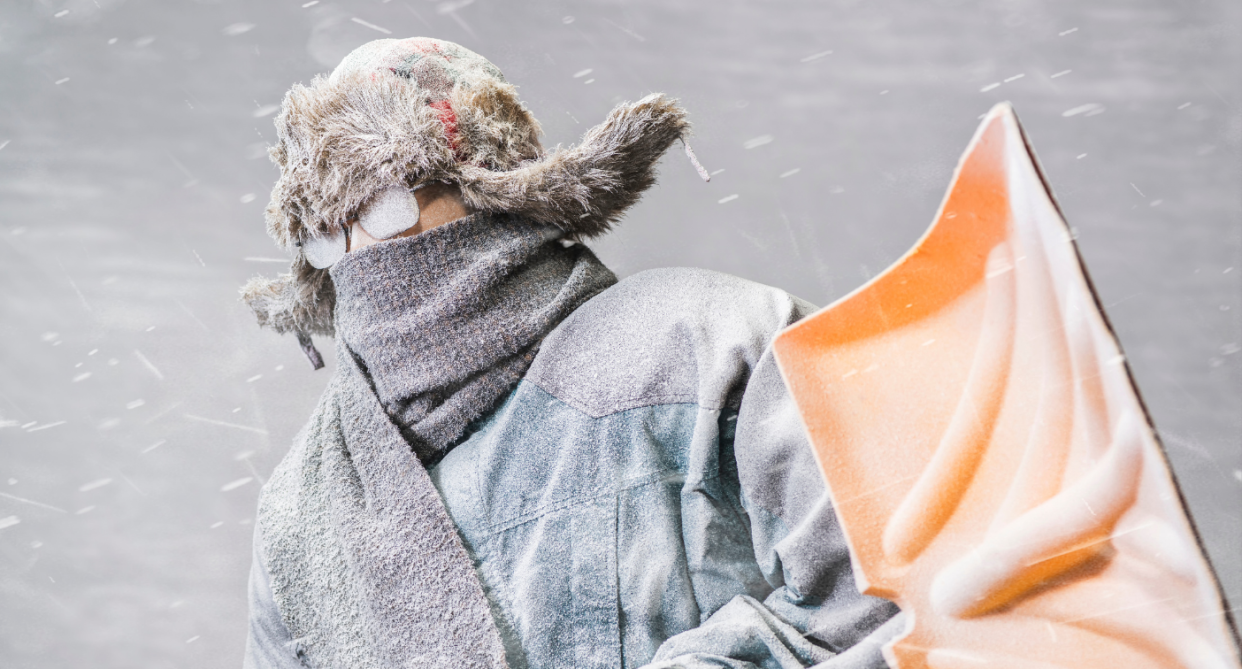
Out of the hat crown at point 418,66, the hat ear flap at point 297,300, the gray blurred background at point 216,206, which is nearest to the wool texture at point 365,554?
the hat ear flap at point 297,300

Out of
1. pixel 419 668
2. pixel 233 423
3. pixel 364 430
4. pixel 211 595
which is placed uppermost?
pixel 364 430

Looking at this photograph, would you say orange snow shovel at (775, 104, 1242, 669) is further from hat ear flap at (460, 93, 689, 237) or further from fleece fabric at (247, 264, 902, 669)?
hat ear flap at (460, 93, 689, 237)

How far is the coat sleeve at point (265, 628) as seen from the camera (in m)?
1.00

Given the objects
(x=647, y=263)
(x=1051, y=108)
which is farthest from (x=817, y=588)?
(x=647, y=263)

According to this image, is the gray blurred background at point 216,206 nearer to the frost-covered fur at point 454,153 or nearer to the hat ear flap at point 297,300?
the frost-covered fur at point 454,153

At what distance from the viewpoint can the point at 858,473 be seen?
1.99 feet

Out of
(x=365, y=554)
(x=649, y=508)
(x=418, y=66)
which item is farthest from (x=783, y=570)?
(x=418, y=66)

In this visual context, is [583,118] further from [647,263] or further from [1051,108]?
[1051,108]

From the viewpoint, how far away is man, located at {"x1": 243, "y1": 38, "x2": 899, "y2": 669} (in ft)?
2.47

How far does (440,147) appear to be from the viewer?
3.14 ft

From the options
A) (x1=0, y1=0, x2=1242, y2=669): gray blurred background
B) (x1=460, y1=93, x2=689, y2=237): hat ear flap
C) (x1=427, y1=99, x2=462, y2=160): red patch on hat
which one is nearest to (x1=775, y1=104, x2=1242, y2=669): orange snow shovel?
(x1=460, y1=93, x2=689, y2=237): hat ear flap

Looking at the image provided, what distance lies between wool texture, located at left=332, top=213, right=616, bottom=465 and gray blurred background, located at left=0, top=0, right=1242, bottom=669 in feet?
1.53

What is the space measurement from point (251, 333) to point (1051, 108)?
4.31 ft

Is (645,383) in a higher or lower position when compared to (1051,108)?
lower
